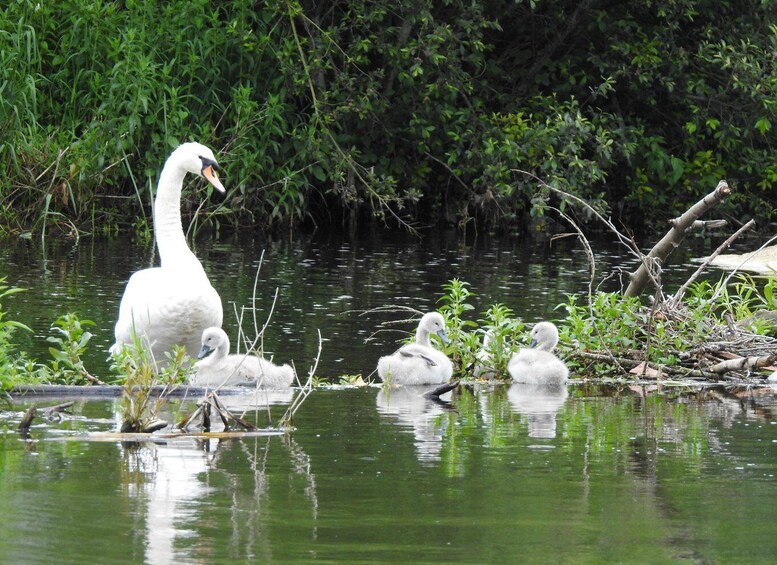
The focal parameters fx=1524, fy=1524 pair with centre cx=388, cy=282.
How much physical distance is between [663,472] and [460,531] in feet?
4.33

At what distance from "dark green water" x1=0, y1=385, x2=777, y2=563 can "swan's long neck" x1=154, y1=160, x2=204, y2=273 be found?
6.14 feet

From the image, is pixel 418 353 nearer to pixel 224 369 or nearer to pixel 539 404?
pixel 539 404

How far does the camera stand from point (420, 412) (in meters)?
7.46

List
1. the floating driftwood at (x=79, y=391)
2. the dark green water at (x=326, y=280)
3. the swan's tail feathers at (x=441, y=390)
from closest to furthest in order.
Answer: the floating driftwood at (x=79, y=391) → the swan's tail feathers at (x=441, y=390) → the dark green water at (x=326, y=280)

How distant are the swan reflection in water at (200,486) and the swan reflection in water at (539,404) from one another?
122cm

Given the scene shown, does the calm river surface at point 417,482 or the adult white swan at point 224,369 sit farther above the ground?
the adult white swan at point 224,369

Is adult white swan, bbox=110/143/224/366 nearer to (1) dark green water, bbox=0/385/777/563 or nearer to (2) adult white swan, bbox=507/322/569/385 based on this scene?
(1) dark green water, bbox=0/385/777/563

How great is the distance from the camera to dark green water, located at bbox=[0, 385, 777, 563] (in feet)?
14.9

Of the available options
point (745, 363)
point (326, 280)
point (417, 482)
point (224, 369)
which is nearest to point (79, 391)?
point (224, 369)

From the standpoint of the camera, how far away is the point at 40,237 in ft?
61.8

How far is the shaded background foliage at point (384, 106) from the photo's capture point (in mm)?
19188

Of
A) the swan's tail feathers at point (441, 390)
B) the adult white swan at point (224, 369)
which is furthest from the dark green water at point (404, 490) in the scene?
the adult white swan at point (224, 369)

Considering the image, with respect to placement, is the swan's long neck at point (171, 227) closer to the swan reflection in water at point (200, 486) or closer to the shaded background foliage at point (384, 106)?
the swan reflection in water at point (200, 486)

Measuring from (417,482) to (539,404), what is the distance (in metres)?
2.37
